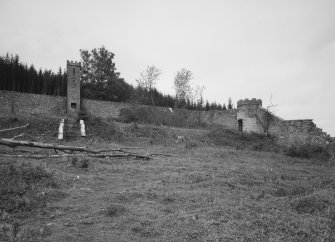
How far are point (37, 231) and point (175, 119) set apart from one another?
26.8 m

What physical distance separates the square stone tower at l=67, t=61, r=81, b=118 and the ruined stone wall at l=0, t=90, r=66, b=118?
0.66 metres

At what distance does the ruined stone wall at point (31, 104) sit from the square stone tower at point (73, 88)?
2.16 ft

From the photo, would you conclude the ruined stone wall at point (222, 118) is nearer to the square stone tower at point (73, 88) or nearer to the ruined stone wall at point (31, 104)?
the square stone tower at point (73, 88)

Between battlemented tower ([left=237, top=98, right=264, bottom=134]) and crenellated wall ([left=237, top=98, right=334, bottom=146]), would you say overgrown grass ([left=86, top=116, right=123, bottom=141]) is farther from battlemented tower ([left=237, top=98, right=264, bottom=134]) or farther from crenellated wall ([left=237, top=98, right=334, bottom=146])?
crenellated wall ([left=237, top=98, right=334, bottom=146])

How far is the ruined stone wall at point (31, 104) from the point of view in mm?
25016

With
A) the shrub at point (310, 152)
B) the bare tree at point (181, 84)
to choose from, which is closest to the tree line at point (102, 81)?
the bare tree at point (181, 84)

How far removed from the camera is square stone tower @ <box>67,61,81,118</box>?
27983 mm

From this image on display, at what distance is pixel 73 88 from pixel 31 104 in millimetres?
4507

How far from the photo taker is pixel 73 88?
94.1ft

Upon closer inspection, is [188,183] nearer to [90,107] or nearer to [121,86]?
[90,107]

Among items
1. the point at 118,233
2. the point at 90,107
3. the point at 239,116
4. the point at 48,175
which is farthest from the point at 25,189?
the point at 239,116

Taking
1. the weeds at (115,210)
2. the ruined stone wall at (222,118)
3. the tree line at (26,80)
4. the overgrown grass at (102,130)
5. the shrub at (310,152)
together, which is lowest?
the weeds at (115,210)

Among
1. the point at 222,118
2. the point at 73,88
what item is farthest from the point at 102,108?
the point at 222,118

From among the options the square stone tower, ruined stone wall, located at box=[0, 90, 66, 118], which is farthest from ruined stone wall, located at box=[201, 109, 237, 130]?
ruined stone wall, located at box=[0, 90, 66, 118]
